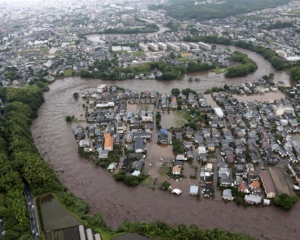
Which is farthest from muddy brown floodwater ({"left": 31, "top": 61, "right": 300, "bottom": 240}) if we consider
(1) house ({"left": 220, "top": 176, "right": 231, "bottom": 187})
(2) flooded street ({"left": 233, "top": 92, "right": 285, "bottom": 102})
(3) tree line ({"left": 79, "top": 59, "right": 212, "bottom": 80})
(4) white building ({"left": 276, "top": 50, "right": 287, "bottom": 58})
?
(4) white building ({"left": 276, "top": 50, "right": 287, "bottom": 58})

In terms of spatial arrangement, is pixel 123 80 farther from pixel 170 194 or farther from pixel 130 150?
pixel 170 194

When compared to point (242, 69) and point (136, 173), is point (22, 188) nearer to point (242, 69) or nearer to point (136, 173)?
point (136, 173)

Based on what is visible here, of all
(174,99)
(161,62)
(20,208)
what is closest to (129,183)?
(20,208)

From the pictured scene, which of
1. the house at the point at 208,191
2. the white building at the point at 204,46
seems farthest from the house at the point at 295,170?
the white building at the point at 204,46

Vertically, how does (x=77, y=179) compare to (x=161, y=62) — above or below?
below

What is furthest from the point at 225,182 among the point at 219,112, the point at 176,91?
the point at 176,91
